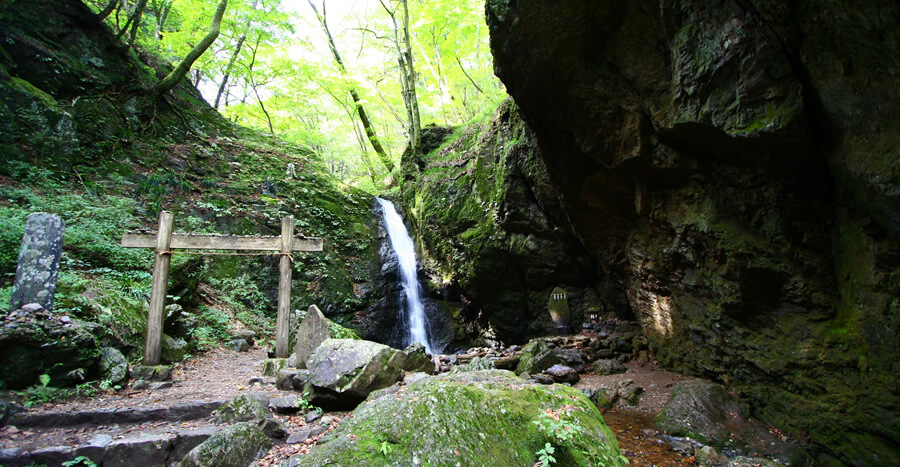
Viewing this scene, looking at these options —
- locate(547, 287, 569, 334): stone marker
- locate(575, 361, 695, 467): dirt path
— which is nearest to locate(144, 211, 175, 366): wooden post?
locate(575, 361, 695, 467): dirt path

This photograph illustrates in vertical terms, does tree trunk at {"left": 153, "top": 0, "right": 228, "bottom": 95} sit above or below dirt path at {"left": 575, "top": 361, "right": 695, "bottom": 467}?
above

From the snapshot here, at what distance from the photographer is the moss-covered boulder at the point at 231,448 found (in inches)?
124

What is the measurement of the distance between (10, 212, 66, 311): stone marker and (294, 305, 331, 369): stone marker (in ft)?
10.4

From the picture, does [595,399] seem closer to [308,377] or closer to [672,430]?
[672,430]

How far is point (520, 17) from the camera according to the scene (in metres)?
6.26

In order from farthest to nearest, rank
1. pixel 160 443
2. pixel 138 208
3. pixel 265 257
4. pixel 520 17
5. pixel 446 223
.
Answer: pixel 446 223 < pixel 265 257 < pixel 138 208 < pixel 520 17 < pixel 160 443

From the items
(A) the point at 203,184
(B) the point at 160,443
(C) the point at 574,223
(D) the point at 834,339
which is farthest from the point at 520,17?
(A) the point at 203,184

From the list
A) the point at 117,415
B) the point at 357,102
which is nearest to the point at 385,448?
the point at 117,415

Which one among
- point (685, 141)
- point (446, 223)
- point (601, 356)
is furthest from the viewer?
point (446, 223)

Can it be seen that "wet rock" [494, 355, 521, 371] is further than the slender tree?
→ No

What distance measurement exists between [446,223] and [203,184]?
7974 millimetres

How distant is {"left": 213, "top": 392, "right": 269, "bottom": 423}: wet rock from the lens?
428 centimetres

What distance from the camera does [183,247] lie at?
6.64 meters

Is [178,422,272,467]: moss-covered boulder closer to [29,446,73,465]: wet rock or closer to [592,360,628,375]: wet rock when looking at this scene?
[29,446,73,465]: wet rock
